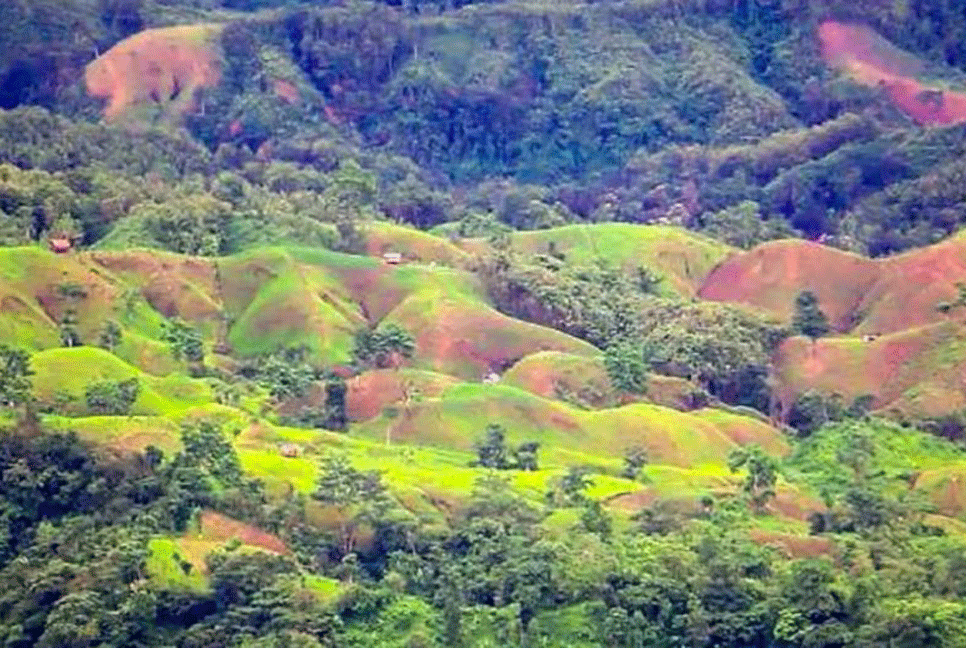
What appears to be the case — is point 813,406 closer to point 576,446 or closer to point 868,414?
point 868,414

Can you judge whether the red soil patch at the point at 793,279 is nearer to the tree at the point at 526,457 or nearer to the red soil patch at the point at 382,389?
the red soil patch at the point at 382,389

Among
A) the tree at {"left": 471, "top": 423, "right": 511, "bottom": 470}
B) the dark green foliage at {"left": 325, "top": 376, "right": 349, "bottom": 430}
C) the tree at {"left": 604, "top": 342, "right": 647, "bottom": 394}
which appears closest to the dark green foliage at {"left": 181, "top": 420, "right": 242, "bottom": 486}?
the tree at {"left": 471, "top": 423, "right": 511, "bottom": 470}

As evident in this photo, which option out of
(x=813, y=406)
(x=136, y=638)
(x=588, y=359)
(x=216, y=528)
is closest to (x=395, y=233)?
(x=588, y=359)

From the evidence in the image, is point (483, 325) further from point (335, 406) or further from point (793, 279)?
point (793, 279)

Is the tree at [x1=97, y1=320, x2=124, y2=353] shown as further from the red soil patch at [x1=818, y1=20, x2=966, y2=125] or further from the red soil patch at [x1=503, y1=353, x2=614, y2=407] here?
the red soil patch at [x1=818, y1=20, x2=966, y2=125]

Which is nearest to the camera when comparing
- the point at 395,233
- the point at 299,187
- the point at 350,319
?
the point at 350,319

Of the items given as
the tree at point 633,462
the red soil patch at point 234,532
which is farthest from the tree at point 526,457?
the red soil patch at point 234,532
